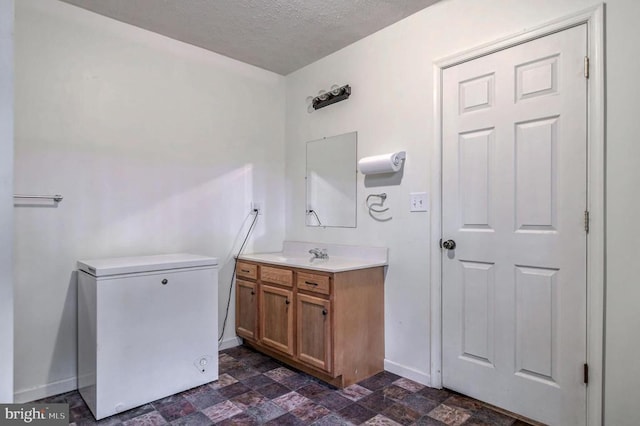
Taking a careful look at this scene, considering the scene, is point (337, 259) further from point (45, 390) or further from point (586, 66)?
point (45, 390)

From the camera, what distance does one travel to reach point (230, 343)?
311 cm

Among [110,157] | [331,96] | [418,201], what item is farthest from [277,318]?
[331,96]

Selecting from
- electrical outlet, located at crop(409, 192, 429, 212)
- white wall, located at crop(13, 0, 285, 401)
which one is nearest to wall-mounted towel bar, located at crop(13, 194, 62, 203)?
white wall, located at crop(13, 0, 285, 401)

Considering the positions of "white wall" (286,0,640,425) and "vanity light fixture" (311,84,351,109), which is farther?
"vanity light fixture" (311,84,351,109)

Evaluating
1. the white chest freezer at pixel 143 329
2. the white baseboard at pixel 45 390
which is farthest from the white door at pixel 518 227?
the white baseboard at pixel 45 390

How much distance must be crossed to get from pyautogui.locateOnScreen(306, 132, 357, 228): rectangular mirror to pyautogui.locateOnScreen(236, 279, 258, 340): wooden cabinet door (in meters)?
0.78

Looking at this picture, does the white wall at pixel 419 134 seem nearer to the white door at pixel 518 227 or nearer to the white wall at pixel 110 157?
the white door at pixel 518 227

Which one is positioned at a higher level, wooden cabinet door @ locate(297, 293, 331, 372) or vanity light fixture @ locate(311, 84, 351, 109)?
vanity light fixture @ locate(311, 84, 351, 109)

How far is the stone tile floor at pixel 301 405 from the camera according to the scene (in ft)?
6.49

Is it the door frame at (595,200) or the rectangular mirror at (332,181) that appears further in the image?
the rectangular mirror at (332,181)

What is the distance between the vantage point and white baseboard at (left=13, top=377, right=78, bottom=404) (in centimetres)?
217

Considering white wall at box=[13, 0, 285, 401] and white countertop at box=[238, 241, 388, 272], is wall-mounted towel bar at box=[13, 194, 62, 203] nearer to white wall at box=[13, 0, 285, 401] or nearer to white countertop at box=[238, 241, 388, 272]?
white wall at box=[13, 0, 285, 401]

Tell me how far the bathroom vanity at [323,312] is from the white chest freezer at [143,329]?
459 mm

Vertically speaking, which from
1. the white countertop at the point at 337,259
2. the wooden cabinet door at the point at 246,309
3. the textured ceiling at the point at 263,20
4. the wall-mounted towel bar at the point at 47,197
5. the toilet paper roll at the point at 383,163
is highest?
the textured ceiling at the point at 263,20
